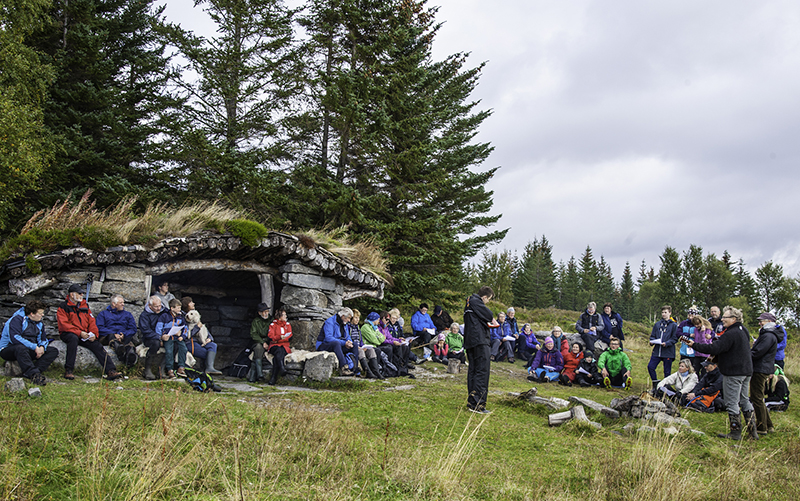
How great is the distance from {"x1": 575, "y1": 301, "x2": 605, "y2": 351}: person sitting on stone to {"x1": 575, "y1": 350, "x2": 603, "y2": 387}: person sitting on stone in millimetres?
1917

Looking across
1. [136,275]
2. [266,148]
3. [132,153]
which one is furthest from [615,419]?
[132,153]

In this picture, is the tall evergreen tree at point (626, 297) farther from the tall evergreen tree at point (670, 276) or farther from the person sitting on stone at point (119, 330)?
the person sitting on stone at point (119, 330)

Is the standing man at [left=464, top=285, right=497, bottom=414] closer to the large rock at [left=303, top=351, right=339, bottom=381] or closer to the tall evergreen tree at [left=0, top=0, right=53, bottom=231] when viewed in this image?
the large rock at [left=303, top=351, right=339, bottom=381]

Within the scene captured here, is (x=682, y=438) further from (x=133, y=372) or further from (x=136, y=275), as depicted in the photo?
(x=136, y=275)

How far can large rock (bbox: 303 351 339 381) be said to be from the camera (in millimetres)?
8938

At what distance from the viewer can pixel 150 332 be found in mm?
8328

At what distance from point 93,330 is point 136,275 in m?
1.37

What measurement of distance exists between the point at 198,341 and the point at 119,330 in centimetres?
142

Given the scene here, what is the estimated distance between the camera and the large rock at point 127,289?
895 centimetres

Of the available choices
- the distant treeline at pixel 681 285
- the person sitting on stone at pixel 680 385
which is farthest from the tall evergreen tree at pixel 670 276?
the person sitting on stone at pixel 680 385

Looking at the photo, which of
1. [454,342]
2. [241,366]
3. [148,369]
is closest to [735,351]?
[454,342]

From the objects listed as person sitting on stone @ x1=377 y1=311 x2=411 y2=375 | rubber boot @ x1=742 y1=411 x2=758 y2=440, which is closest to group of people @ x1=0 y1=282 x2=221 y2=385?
person sitting on stone @ x1=377 y1=311 x2=411 y2=375

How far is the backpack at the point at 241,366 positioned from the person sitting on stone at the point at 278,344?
3.40 ft

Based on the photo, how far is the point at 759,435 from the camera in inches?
255
